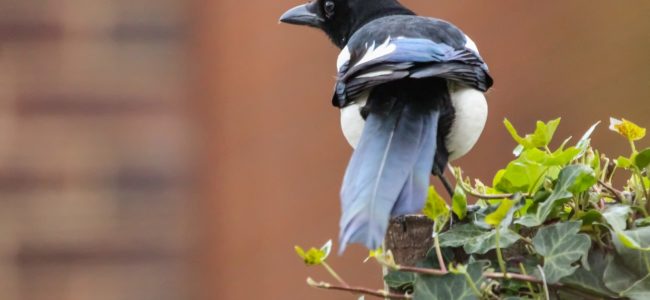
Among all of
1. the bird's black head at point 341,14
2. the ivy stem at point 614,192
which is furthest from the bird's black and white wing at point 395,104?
the bird's black head at point 341,14

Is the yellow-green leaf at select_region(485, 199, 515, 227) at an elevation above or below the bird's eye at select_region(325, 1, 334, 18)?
below

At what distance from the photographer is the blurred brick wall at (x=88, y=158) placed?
3648 millimetres

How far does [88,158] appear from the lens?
12.0ft

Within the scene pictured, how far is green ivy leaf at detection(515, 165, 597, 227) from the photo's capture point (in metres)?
1.32

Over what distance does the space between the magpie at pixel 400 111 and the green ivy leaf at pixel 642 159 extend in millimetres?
270

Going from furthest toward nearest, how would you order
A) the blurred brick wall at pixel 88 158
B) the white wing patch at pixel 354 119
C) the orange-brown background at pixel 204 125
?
the blurred brick wall at pixel 88 158 → the orange-brown background at pixel 204 125 → the white wing patch at pixel 354 119

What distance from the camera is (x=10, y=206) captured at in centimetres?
366

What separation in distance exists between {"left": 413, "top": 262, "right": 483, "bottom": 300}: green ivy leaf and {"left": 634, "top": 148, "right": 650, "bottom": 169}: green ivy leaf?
261mm

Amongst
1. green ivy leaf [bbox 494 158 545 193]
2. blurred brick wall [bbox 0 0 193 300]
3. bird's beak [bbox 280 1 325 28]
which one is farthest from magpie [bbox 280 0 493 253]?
blurred brick wall [bbox 0 0 193 300]

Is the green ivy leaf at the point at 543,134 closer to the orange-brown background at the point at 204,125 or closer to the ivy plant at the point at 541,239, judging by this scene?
the ivy plant at the point at 541,239

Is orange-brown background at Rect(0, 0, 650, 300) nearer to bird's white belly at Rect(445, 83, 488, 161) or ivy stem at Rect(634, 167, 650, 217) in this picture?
bird's white belly at Rect(445, 83, 488, 161)

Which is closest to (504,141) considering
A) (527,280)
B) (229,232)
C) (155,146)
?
(229,232)

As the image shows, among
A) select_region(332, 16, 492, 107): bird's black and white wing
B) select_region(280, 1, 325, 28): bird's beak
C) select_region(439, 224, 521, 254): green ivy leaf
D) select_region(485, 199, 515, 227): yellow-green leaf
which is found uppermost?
select_region(332, 16, 492, 107): bird's black and white wing

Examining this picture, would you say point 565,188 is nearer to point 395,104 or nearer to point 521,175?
point 521,175
